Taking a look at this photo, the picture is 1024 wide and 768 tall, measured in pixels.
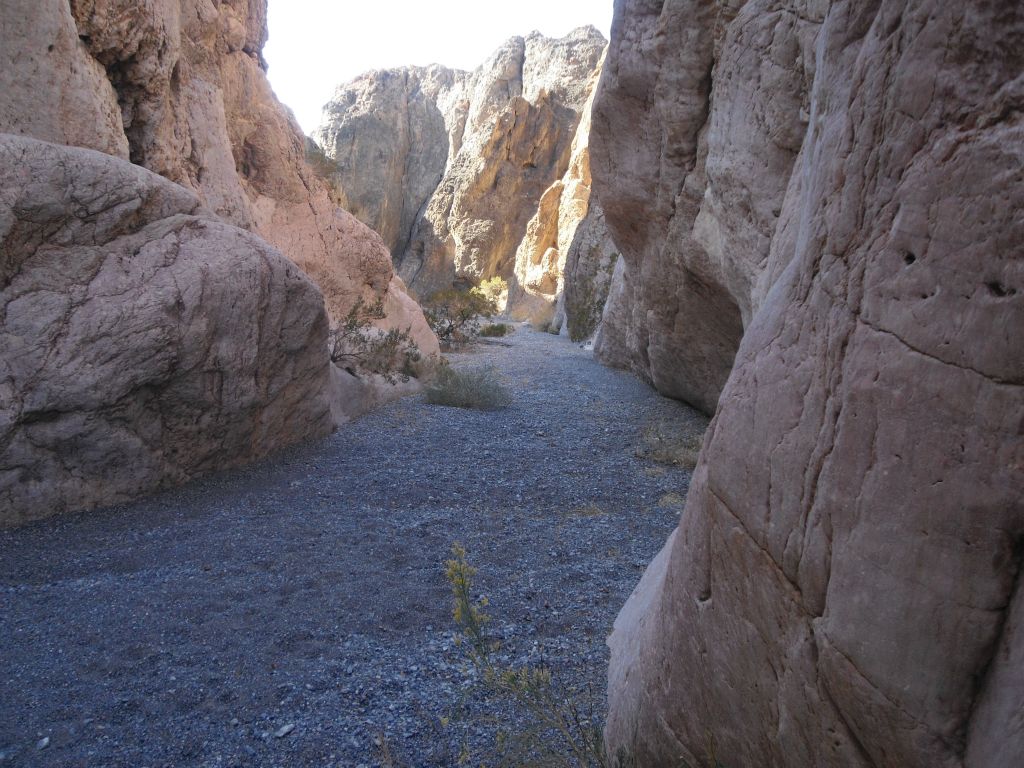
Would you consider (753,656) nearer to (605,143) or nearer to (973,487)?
(973,487)

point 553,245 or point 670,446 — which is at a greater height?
point 553,245

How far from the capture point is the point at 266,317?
5.35 meters

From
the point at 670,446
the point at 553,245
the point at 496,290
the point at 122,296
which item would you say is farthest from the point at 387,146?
the point at 122,296

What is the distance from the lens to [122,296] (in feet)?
14.8

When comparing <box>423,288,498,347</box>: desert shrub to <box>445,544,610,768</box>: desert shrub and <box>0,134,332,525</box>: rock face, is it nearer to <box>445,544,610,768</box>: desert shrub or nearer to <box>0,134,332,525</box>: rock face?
<box>0,134,332,525</box>: rock face

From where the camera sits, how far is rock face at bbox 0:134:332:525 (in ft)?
13.5

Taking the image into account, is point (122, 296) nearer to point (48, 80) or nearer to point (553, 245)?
point (48, 80)

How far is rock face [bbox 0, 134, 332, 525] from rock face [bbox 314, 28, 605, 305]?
24.0m

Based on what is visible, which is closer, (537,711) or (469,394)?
(537,711)

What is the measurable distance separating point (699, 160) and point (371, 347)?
429 cm

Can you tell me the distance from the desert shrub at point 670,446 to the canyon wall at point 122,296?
114 inches

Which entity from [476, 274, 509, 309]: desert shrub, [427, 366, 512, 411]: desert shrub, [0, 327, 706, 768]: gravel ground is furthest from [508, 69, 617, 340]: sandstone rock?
[0, 327, 706, 768]: gravel ground

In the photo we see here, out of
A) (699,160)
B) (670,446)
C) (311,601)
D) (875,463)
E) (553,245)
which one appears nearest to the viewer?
(875,463)

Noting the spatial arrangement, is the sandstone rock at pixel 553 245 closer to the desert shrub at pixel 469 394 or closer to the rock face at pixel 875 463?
the desert shrub at pixel 469 394
